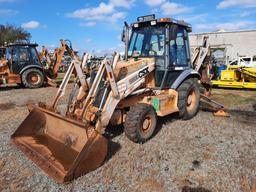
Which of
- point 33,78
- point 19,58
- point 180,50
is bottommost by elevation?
point 33,78

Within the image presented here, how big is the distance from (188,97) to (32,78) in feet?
30.0

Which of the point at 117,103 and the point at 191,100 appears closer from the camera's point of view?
the point at 117,103

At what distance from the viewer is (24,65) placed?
12.5 meters

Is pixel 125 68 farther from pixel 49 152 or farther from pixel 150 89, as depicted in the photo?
pixel 49 152

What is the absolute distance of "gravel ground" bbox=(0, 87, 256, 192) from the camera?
341 centimetres

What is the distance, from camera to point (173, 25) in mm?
5602

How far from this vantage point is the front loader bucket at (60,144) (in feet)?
11.5

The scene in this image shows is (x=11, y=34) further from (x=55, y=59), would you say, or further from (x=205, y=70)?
(x=205, y=70)

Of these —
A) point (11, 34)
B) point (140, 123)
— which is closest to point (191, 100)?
point (140, 123)

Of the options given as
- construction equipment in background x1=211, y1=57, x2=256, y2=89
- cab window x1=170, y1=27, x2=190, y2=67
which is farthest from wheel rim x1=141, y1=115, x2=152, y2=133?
construction equipment in background x1=211, y1=57, x2=256, y2=89

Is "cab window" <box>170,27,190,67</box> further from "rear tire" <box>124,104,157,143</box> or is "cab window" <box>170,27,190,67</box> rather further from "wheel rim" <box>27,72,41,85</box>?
"wheel rim" <box>27,72,41,85</box>

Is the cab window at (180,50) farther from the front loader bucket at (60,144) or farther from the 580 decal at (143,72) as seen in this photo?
the front loader bucket at (60,144)

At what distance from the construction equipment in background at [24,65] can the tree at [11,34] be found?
22464mm

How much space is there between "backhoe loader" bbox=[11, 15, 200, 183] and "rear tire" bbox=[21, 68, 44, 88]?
26.3 ft
